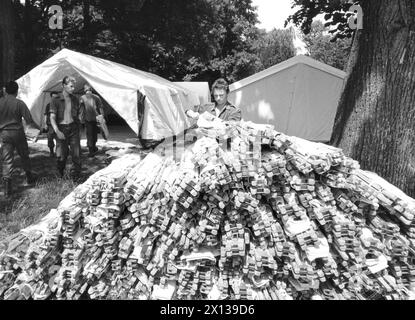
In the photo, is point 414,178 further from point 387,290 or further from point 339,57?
point 339,57

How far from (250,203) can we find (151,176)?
0.94 metres

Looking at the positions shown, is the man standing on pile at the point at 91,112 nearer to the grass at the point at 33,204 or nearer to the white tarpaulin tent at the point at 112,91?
the white tarpaulin tent at the point at 112,91

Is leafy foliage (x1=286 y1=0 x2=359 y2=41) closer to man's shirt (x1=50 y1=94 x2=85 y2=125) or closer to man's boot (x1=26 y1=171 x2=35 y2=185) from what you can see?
man's shirt (x1=50 y1=94 x2=85 y2=125)

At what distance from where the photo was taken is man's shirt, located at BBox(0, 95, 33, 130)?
20.6 feet

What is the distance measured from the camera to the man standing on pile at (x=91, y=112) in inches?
374

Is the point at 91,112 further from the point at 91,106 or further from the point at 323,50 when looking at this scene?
the point at 323,50

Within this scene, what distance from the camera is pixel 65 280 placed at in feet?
10.4

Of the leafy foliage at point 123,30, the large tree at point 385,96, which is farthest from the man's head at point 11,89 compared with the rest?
the leafy foliage at point 123,30

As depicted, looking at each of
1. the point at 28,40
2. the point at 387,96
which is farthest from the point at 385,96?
the point at 28,40

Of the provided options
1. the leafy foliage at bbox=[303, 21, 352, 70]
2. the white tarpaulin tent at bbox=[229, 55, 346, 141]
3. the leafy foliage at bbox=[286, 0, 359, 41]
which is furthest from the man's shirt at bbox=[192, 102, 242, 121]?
the leafy foliage at bbox=[303, 21, 352, 70]

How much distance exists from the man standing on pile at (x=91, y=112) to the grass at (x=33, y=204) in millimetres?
2785

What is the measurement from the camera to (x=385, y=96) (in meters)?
4.26

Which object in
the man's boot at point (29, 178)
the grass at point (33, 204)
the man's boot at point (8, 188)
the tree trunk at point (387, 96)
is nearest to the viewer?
the tree trunk at point (387, 96)

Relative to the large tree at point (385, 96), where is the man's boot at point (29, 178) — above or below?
below
